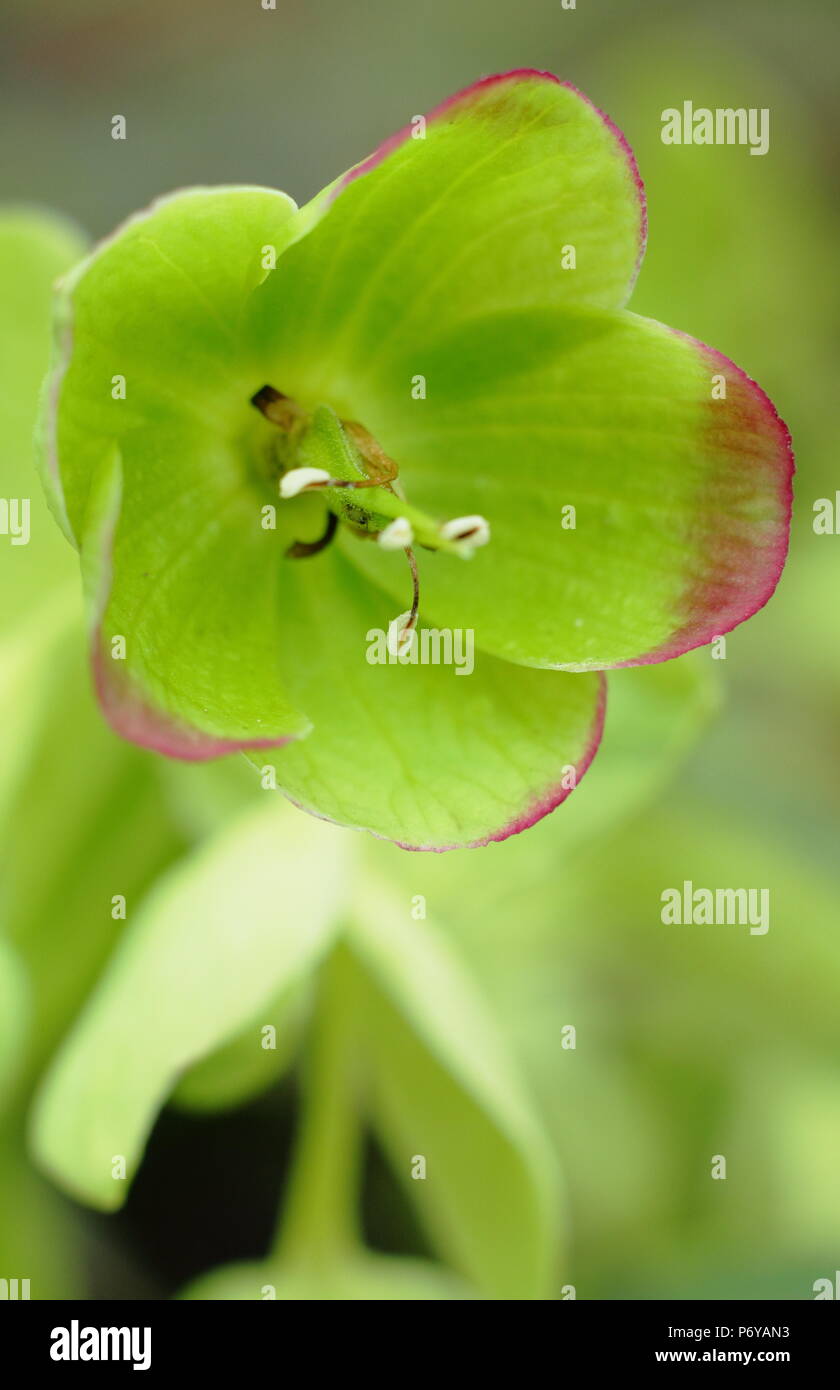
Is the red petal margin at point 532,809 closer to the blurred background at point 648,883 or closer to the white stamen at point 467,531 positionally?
the white stamen at point 467,531

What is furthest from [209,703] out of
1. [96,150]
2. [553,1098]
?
[96,150]

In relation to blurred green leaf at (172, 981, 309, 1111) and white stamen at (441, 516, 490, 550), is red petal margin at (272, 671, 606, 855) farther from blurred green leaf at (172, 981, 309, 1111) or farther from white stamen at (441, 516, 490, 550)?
blurred green leaf at (172, 981, 309, 1111)

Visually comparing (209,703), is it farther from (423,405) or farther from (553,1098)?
(553,1098)

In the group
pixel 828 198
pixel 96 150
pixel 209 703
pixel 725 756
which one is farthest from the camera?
pixel 96 150

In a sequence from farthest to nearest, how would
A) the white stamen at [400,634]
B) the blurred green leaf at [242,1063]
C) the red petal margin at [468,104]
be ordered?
the blurred green leaf at [242,1063], the white stamen at [400,634], the red petal margin at [468,104]

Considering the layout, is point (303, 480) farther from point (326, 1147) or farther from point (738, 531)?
point (326, 1147)

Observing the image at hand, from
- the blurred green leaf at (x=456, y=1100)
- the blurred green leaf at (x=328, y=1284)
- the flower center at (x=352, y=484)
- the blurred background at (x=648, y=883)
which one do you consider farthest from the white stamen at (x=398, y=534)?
the blurred green leaf at (x=328, y=1284)

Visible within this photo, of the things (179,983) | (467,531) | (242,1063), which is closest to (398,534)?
(467,531)
